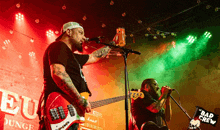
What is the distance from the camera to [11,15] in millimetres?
6363

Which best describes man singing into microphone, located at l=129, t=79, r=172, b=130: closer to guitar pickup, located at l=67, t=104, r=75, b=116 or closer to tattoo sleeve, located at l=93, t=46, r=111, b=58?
tattoo sleeve, located at l=93, t=46, r=111, b=58

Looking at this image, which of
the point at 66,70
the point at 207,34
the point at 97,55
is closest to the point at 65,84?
the point at 66,70

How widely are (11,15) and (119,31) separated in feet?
13.5

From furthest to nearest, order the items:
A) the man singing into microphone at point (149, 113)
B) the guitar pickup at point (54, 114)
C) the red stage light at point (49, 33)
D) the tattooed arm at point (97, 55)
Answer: the red stage light at point (49, 33), the man singing into microphone at point (149, 113), the tattooed arm at point (97, 55), the guitar pickup at point (54, 114)

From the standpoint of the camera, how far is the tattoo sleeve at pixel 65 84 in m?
2.52

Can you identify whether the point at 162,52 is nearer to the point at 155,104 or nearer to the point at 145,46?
the point at 145,46

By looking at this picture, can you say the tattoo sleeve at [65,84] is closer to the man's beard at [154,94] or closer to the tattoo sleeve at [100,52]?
the tattoo sleeve at [100,52]

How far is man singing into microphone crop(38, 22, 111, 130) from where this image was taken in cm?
253

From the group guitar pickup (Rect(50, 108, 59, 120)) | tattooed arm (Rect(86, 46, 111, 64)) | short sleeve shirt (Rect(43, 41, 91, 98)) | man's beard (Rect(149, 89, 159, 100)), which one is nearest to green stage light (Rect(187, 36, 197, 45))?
man's beard (Rect(149, 89, 159, 100))

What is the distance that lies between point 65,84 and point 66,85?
0.01 metres

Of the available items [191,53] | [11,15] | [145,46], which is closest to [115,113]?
[145,46]

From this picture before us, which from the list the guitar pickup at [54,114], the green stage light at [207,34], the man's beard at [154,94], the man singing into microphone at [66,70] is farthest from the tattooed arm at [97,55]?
the green stage light at [207,34]

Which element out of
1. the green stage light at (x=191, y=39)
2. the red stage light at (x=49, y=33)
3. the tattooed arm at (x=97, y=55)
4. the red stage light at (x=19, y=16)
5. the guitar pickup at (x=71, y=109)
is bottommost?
the guitar pickup at (x=71, y=109)

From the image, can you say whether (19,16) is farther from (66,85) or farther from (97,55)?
(66,85)
